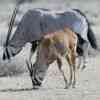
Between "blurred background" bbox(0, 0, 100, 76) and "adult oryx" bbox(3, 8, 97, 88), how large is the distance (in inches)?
27.7

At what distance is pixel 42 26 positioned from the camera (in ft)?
52.4

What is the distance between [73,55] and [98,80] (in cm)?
124

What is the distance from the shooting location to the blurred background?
1728cm

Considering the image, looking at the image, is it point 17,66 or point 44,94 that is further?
point 17,66

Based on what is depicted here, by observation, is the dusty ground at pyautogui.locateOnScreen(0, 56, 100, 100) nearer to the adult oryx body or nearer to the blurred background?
the blurred background

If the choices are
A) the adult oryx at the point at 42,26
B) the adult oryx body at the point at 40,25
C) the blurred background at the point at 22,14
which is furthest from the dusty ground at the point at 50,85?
the adult oryx body at the point at 40,25

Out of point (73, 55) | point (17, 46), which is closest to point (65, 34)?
point (73, 55)

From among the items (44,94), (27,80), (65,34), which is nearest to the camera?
(44,94)

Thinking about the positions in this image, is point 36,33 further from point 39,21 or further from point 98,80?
point 98,80

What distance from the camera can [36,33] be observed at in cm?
1578

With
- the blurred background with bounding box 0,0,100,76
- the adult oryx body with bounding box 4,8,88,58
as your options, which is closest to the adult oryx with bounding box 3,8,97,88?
the adult oryx body with bounding box 4,8,88,58

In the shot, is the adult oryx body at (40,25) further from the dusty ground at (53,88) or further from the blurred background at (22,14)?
the dusty ground at (53,88)

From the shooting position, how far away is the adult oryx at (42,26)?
1583 centimetres

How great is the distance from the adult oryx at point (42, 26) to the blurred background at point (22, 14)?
0.70 metres
